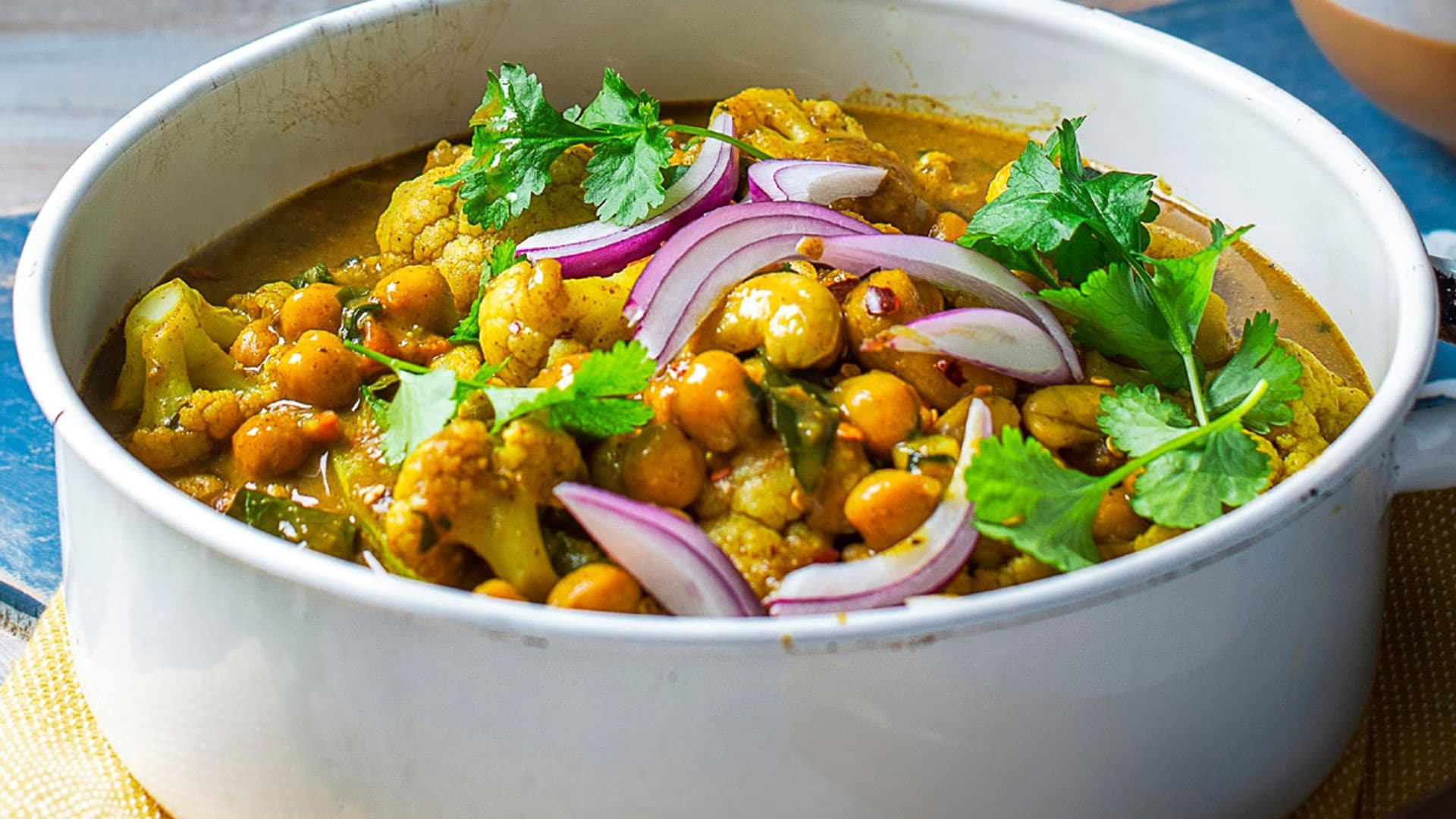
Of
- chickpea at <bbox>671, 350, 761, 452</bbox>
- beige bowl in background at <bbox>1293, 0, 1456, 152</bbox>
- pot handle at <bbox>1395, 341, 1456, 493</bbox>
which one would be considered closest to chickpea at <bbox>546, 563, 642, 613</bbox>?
chickpea at <bbox>671, 350, 761, 452</bbox>

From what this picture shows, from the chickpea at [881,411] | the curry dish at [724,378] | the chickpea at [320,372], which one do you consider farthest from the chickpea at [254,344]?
the chickpea at [881,411]

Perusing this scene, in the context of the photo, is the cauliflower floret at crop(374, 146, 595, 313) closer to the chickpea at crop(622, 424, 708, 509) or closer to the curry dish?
the curry dish

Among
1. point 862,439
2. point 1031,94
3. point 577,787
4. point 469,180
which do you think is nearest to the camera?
point 577,787

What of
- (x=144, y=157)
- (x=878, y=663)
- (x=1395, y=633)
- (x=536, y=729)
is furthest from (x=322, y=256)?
(x=1395, y=633)

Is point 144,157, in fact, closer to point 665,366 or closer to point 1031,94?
point 665,366

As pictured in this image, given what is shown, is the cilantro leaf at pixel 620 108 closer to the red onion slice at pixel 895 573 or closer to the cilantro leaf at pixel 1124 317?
the cilantro leaf at pixel 1124 317

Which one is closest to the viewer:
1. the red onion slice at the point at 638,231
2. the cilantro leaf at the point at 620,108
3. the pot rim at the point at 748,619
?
the pot rim at the point at 748,619

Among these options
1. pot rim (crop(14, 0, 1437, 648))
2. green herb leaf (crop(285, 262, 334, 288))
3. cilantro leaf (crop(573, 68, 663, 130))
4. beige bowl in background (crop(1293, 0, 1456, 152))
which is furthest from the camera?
beige bowl in background (crop(1293, 0, 1456, 152))
